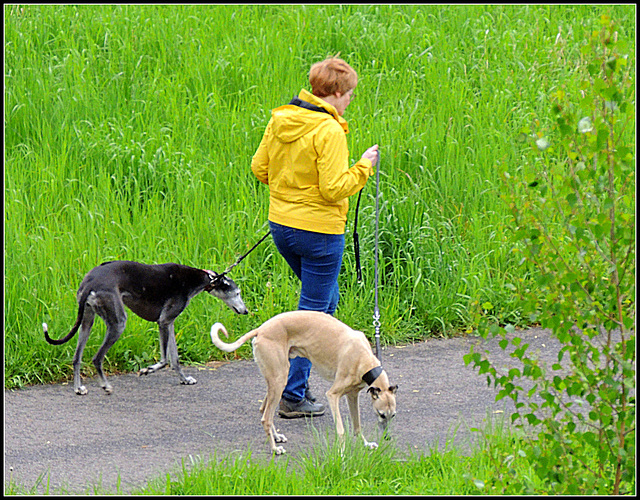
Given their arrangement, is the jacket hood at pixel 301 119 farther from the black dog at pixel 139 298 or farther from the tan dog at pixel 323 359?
the black dog at pixel 139 298

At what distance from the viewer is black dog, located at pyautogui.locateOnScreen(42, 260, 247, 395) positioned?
5.41 m

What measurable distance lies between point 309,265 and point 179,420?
134 centimetres

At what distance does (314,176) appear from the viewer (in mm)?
4762

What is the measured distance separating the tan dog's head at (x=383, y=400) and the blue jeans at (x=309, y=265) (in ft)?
2.45

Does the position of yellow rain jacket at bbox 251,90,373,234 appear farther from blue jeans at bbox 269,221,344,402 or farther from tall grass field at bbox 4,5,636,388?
tall grass field at bbox 4,5,636,388

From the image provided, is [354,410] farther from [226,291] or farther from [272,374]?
[226,291]

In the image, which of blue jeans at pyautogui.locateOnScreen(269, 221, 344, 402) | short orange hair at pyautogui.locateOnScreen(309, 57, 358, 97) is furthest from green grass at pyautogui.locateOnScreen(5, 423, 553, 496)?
short orange hair at pyautogui.locateOnScreen(309, 57, 358, 97)

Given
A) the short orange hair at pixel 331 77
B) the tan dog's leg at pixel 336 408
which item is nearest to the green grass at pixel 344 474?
the tan dog's leg at pixel 336 408

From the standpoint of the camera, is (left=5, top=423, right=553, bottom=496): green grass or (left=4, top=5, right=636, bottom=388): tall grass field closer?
(left=5, top=423, right=553, bottom=496): green grass

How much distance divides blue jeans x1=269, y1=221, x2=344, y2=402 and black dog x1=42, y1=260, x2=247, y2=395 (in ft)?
2.95

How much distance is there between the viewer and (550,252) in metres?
3.08

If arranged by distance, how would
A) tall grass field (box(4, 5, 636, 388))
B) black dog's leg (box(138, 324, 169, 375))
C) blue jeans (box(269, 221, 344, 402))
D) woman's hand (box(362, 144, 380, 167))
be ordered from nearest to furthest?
blue jeans (box(269, 221, 344, 402))
woman's hand (box(362, 144, 380, 167))
black dog's leg (box(138, 324, 169, 375))
tall grass field (box(4, 5, 636, 388))

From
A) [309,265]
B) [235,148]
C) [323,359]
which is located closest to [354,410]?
[323,359]

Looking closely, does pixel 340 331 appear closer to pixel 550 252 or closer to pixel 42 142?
pixel 550 252
